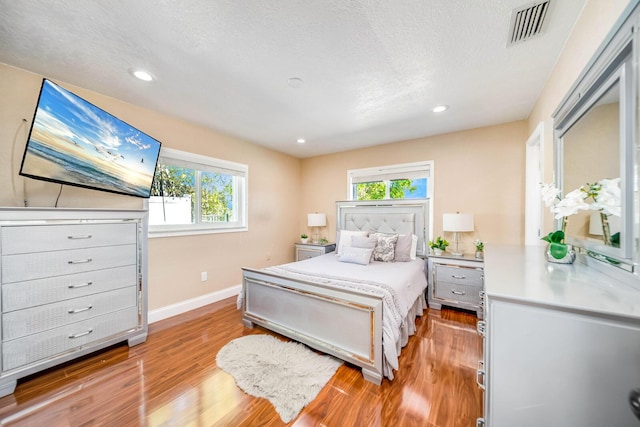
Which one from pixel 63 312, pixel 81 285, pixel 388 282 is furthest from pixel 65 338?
pixel 388 282

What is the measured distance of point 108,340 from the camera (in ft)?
7.09

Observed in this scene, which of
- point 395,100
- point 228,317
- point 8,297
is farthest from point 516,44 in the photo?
point 8,297

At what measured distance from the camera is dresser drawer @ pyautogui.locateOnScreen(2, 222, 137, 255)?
170 centimetres

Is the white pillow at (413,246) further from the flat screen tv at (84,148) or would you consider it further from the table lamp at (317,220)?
the flat screen tv at (84,148)

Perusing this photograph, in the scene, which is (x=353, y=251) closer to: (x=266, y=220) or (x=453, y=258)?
(x=453, y=258)

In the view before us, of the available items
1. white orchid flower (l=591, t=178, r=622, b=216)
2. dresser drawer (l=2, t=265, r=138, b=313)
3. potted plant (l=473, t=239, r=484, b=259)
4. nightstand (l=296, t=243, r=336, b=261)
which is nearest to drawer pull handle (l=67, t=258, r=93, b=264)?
dresser drawer (l=2, t=265, r=138, b=313)

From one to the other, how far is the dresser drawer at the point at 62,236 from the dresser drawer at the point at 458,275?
3.61 metres

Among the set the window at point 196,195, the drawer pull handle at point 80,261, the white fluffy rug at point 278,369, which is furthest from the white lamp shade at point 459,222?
the drawer pull handle at point 80,261

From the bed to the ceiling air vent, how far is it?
2.05m

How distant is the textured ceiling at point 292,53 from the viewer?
1441 millimetres

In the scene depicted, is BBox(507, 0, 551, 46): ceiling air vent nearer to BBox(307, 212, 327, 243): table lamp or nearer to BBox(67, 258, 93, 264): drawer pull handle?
BBox(307, 212, 327, 243): table lamp

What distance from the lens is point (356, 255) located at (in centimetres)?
317

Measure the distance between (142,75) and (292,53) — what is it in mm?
1398

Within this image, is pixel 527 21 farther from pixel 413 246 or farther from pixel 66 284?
pixel 66 284
